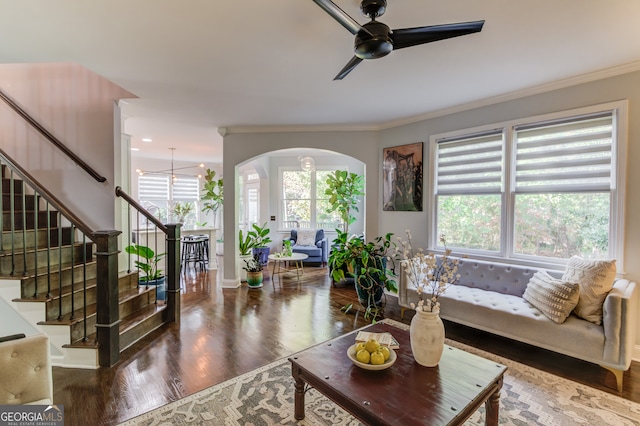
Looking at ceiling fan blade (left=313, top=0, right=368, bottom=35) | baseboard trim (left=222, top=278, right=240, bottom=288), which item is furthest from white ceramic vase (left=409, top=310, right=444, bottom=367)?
baseboard trim (left=222, top=278, right=240, bottom=288)

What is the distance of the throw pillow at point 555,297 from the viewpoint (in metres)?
2.54

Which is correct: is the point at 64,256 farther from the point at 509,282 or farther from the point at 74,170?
the point at 509,282

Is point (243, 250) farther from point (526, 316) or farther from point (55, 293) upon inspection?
point (526, 316)

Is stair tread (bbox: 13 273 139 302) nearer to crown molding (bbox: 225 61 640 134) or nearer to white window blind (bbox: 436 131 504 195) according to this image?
crown molding (bbox: 225 61 640 134)

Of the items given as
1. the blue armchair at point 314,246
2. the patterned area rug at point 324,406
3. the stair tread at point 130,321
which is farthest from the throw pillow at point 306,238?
the patterned area rug at point 324,406

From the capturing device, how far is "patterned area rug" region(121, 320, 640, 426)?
195cm

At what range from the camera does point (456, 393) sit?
1558 mm

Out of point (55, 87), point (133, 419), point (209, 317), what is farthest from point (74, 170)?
point (133, 419)

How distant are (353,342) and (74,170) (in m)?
4.05

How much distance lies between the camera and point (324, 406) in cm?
209

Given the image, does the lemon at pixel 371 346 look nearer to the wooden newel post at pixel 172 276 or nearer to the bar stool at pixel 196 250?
the wooden newel post at pixel 172 276

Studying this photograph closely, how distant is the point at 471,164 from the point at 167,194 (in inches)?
326

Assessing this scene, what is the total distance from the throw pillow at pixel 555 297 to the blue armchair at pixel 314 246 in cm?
467

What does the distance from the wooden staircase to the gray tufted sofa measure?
10.5ft
